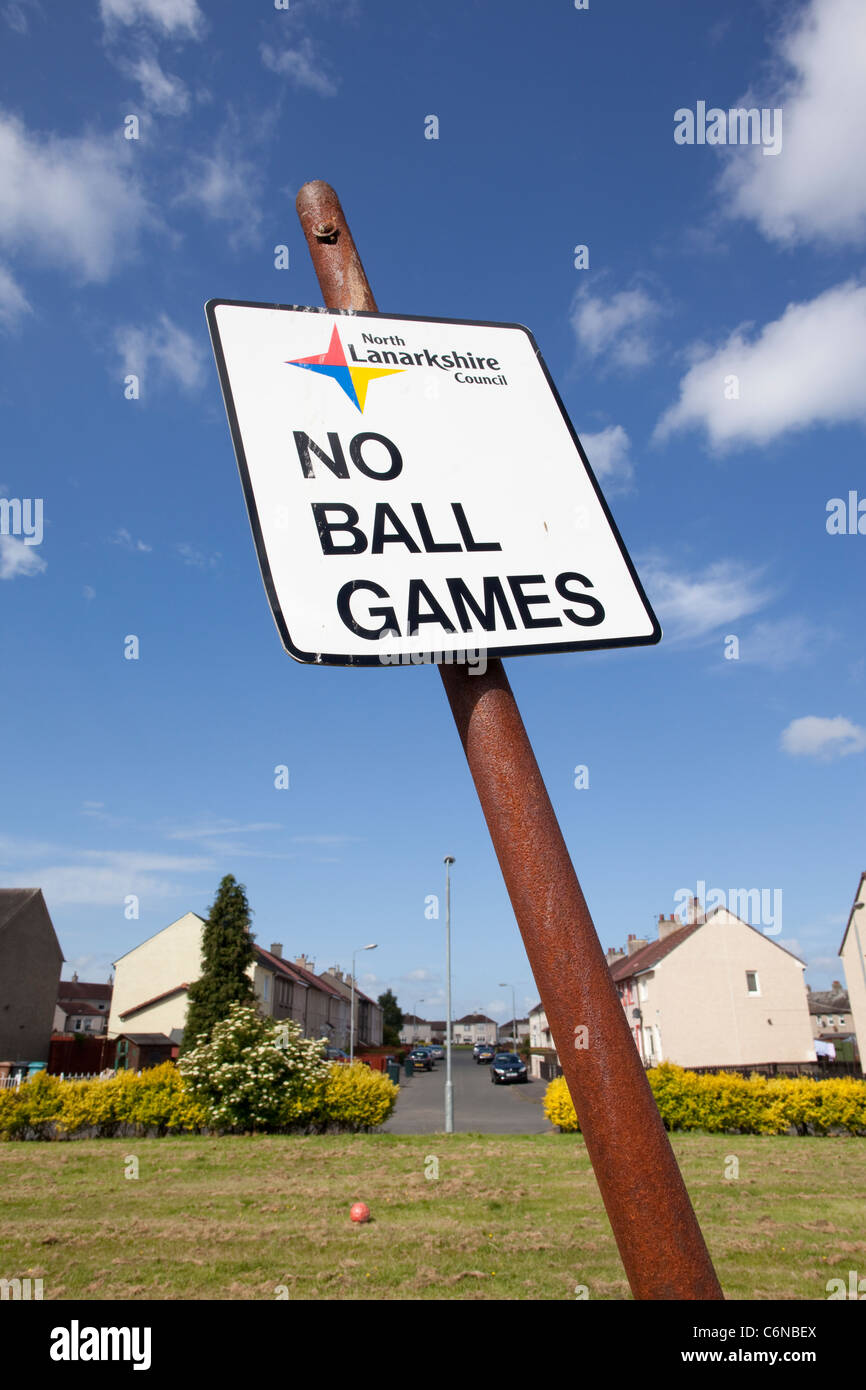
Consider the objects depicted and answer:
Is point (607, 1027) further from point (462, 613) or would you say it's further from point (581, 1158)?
point (581, 1158)

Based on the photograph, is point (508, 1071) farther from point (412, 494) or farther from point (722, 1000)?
point (412, 494)

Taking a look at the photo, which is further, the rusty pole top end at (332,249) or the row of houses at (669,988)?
the row of houses at (669,988)

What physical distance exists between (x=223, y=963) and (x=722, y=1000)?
80.9 feet

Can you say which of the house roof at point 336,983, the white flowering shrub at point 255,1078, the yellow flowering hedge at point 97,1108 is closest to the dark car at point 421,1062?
the house roof at point 336,983

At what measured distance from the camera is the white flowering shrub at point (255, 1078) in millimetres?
18719

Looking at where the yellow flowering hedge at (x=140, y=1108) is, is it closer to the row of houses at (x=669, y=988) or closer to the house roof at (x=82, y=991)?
the row of houses at (x=669, y=988)

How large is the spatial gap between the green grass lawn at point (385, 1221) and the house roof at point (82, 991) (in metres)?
88.7

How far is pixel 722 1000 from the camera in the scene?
39656mm

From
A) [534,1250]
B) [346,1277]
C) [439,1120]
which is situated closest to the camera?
[346,1277]

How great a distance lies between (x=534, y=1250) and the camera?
336 inches

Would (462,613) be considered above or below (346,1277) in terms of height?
above

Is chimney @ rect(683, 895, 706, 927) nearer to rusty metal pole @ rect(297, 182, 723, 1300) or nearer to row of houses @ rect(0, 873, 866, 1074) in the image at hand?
row of houses @ rect(0, 873, 866, 1074)

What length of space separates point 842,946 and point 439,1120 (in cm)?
2294
